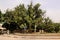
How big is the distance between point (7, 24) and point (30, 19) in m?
9.02

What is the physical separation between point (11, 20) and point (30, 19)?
248 inches

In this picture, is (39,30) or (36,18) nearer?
(39,30)

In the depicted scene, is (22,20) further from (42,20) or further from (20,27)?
(42,20)

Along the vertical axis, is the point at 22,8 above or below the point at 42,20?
above

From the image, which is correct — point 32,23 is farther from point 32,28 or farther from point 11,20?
point 11,20

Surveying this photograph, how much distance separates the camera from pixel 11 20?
56094 mm

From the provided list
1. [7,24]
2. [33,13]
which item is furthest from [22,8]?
[7,24]

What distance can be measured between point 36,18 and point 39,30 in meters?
4.85

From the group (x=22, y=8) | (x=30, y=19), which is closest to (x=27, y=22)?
(x=30, y=19)

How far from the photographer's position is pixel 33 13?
55.1 m

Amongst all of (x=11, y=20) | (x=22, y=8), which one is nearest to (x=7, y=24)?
(x=11, y=20)

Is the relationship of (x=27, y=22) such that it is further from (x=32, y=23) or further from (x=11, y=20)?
Result: (x=11, y=20)

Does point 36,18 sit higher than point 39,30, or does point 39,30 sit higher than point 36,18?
point 36,18

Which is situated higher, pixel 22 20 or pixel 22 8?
pixel 22 8
